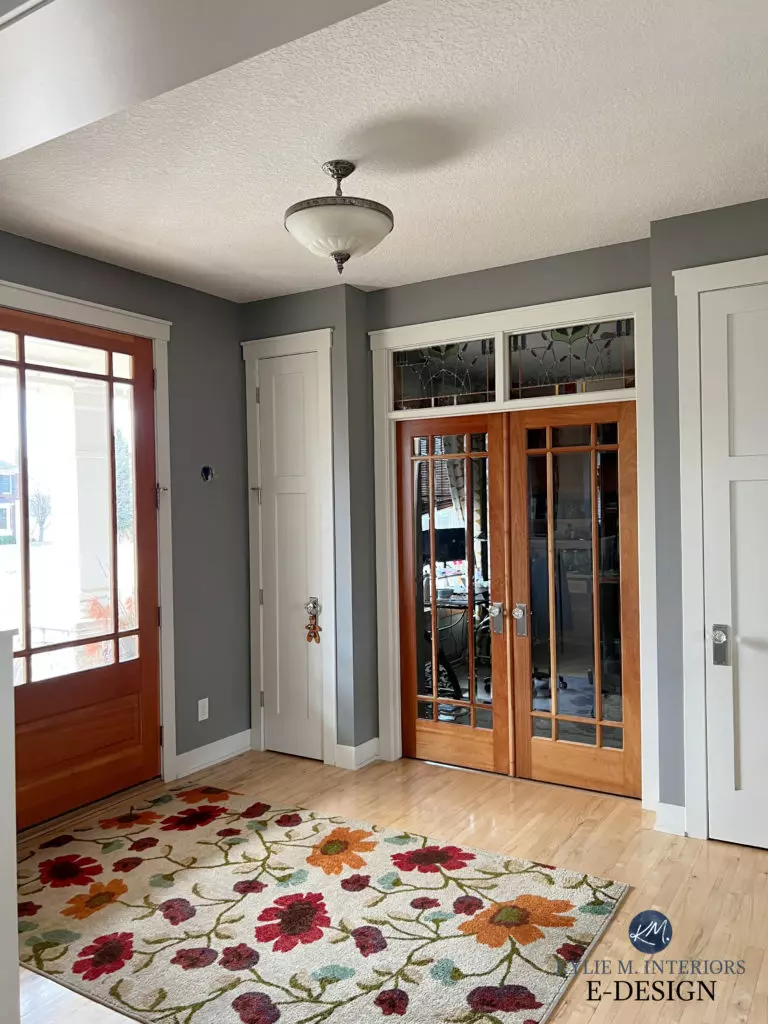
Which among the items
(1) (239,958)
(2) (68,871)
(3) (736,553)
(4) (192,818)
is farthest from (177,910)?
(3) (736,553)

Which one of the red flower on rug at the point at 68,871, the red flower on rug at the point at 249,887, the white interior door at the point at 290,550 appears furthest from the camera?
the white interior door at the point at 290,550

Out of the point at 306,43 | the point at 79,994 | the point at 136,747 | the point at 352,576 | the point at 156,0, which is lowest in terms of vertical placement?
the point at 79,994

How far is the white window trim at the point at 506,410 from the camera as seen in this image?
147 inches

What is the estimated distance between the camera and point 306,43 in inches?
82.3

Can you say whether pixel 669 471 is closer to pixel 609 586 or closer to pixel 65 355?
pixel 609 586

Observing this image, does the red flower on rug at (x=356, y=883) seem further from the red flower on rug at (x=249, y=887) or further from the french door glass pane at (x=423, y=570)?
the french door glass pane at (x=423, y=570)

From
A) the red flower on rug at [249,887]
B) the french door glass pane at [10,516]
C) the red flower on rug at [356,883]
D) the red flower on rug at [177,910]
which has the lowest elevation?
the red flower on rug at [177,910]

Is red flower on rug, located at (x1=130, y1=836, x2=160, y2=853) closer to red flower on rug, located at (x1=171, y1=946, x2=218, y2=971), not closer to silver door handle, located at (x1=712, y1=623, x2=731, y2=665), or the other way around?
red flower on rug, located at (x1=171, y1=946, x2=218, y2=971)

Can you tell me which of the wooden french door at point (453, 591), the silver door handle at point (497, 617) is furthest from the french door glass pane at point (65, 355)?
the silver door handle at point (497, 617)

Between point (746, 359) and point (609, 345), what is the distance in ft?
2.49

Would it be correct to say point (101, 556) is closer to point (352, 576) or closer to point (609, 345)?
point (352, 576)

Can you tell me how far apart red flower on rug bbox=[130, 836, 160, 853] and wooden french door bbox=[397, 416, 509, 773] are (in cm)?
161

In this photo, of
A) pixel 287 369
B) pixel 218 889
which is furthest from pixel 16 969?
pixel 287 369

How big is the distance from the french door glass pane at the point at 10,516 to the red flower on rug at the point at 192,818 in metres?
1.10
